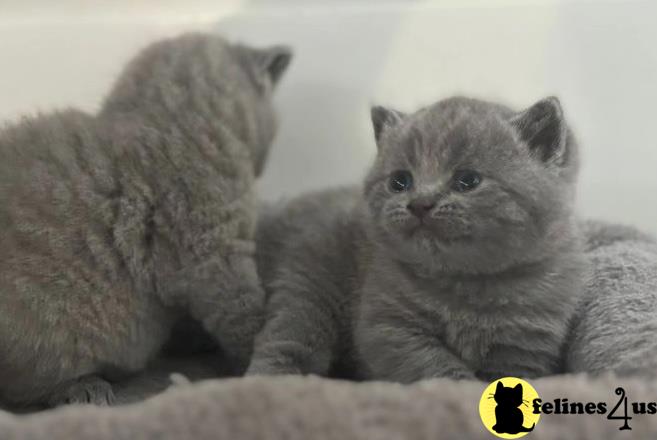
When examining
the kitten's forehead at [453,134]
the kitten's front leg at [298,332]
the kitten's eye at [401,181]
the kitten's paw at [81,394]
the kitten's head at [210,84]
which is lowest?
the kitten's paw at [81,394]

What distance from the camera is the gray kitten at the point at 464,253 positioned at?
46.5 inches

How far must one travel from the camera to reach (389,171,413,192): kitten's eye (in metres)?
1.28

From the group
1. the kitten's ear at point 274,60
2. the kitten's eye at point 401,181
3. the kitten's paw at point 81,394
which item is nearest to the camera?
the kitten's eye at point 401,181

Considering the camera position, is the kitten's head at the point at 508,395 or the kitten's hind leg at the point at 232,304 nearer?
the kitten's head at the point at 508,395

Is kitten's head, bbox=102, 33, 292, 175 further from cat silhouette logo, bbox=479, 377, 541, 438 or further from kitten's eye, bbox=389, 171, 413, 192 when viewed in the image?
cat silhouette logo, bbox=479, 377, 541, 438

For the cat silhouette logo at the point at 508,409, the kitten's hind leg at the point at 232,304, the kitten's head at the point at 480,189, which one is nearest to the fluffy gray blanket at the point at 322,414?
the cat silhouette logo at the point at 508,409

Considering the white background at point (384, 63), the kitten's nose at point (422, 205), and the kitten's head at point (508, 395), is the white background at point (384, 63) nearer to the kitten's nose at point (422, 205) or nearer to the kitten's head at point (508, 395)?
the kitten's nose at point (422, 205)

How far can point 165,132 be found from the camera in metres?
1.51

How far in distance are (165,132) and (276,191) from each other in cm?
63

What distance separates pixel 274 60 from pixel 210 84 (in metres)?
0.22

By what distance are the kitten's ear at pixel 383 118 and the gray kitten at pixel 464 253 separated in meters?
0.02

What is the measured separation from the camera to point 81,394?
1384mm

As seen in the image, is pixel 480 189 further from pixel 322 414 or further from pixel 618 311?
pixel 322 414

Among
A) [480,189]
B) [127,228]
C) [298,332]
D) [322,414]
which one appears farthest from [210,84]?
[322,414]
